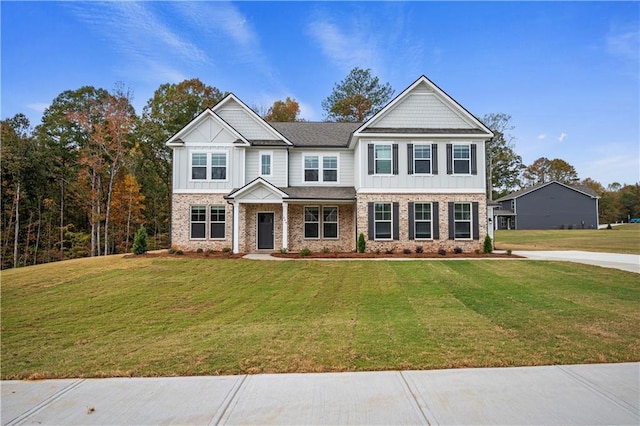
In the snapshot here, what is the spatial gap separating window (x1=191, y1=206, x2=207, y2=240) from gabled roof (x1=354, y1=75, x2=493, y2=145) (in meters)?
8.79

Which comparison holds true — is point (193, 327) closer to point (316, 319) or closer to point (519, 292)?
point (316, 319)

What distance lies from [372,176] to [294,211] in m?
4.48

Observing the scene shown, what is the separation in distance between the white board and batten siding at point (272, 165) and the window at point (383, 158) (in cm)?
493

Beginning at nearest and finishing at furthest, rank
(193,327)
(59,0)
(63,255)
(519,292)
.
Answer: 1. (193,327)
2. (519,292)
3. (59,0)
4. (63,255)

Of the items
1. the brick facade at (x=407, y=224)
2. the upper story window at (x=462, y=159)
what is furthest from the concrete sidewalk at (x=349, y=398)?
the upper story window at (x=462, y=159)

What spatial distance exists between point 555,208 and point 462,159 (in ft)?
128

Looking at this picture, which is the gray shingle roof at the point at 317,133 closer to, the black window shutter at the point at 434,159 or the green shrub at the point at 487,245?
the black window shutter at the point at 434,159

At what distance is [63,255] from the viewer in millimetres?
31297

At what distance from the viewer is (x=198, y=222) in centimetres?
1889

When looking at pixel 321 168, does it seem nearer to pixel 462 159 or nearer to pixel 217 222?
pixel 217 222

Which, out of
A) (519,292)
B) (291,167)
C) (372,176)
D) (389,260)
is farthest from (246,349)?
(291,167)

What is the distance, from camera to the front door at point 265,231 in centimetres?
1927

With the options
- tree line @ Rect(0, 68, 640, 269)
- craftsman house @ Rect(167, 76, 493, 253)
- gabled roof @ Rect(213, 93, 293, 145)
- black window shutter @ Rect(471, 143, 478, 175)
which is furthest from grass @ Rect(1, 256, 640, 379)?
tree line @ Rect(0, 68, 640, 269)

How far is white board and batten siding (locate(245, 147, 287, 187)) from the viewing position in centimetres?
1947
